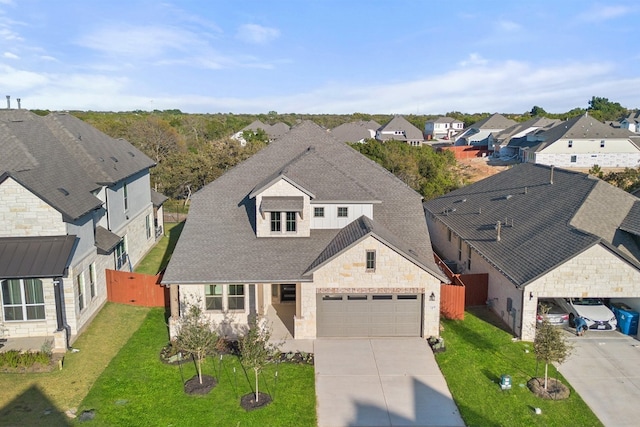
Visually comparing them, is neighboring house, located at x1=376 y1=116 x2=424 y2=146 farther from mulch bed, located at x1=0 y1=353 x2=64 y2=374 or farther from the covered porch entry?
mulch bed, located at x1=0 y1=353 x2=64 y2=374

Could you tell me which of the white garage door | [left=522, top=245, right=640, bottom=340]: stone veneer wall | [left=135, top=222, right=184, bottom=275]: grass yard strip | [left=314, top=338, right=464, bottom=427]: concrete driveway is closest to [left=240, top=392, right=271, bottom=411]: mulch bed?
[left=314, top=338, right=464, bottom=427]: concrete driveway

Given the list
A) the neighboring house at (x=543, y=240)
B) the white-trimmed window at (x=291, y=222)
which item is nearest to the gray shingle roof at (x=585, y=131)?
the neighboring house at (x=543, y=240)

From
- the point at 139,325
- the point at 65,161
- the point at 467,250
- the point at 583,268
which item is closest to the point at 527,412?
the point at 583,268

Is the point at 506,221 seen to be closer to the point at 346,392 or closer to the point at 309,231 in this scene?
the point at 309,231

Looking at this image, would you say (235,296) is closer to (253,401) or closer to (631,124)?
(253,401)

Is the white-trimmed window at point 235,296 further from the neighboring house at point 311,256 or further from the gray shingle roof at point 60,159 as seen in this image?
the gray shingle roof at point 60,159

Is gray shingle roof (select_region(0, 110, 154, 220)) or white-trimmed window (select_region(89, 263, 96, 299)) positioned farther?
white-trimmed window (select_region(89, 263, 96, 299))
